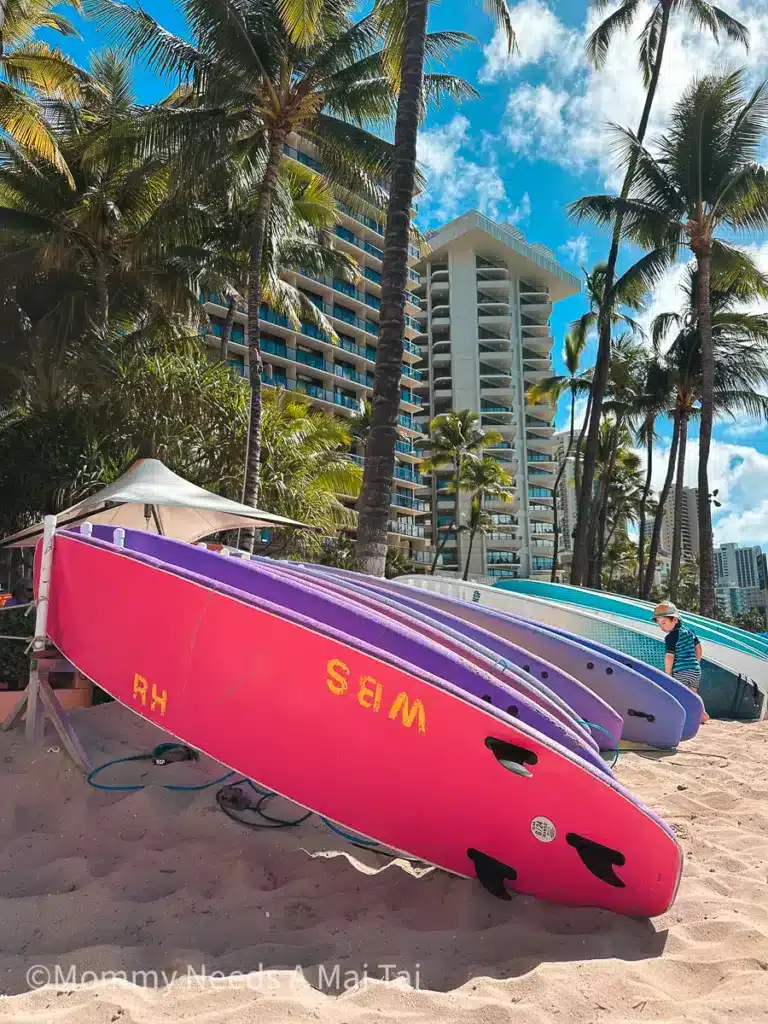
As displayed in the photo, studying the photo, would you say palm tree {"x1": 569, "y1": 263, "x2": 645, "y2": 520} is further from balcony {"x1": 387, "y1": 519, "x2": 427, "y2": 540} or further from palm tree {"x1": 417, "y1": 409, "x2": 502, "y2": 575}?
balcony {"x1": 387, "y1": 519, "x2": 427, "y2": 540}

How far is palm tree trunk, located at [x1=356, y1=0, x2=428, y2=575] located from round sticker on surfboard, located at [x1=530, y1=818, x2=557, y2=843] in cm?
413

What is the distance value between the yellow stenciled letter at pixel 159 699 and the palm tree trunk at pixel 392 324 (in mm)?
3667

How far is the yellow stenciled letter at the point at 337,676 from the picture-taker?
2.57 metres

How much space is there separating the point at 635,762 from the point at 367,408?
3512cm

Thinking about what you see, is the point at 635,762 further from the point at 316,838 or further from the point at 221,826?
the point at 221,826

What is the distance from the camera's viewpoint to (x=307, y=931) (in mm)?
2367

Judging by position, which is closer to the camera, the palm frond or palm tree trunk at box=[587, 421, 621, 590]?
the palm frond

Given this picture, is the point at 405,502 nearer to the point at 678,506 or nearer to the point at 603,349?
the point at 678,506

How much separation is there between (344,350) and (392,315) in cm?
4339

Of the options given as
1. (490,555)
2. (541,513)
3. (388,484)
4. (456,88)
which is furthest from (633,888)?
(541,513)

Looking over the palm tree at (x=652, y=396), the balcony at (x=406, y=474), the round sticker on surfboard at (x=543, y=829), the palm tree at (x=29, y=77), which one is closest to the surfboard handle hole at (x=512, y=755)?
the round sticker on surfboard at (x=543, y=829)

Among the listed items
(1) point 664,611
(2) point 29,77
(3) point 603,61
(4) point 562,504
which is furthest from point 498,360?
(1) point 664,611

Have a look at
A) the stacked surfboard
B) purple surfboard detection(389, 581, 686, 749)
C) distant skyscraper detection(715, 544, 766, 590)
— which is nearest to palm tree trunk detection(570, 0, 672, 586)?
the stacked surfboard

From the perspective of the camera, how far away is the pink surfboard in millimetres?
2406
